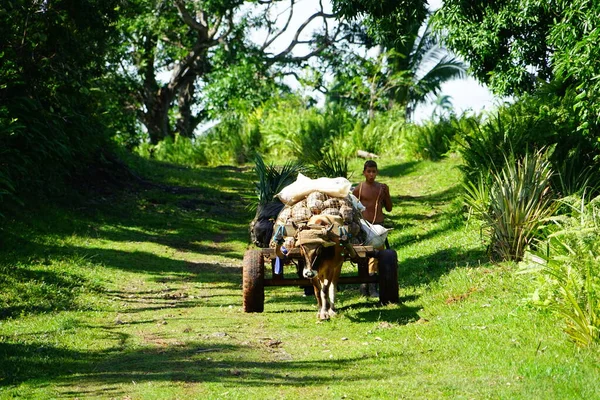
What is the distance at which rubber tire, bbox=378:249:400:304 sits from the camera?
12078 mm

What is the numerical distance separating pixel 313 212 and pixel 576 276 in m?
3.59

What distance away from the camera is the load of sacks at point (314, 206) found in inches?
447

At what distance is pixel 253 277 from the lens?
1202cm

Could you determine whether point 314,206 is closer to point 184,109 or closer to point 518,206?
point 518,206

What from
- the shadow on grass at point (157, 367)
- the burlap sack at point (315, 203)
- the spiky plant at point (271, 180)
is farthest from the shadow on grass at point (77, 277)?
the burlap sack at point (315, 203)

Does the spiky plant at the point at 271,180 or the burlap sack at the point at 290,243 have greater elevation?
the spiky plant at the point at 271,180

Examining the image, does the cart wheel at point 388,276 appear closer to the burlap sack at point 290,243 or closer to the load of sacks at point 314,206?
A: the load of sacks at point 314,206

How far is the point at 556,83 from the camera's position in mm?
16484

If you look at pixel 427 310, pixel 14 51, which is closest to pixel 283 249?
pixel 427 310

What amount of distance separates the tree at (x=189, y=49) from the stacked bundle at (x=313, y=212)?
2247cm

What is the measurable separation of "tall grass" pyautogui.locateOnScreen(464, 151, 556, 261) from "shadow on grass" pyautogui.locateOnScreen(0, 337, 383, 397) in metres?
4.77

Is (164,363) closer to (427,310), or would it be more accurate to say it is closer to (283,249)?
(283,249)

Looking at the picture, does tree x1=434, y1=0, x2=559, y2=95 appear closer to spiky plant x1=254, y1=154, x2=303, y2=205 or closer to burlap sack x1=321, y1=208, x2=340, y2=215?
spiky plant x1=254, y1=154, x2=303, y2=205

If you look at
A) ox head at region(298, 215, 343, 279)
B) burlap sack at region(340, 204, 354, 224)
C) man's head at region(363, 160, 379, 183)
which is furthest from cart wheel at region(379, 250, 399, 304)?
man's head at region(363, 160, 379, 183)
